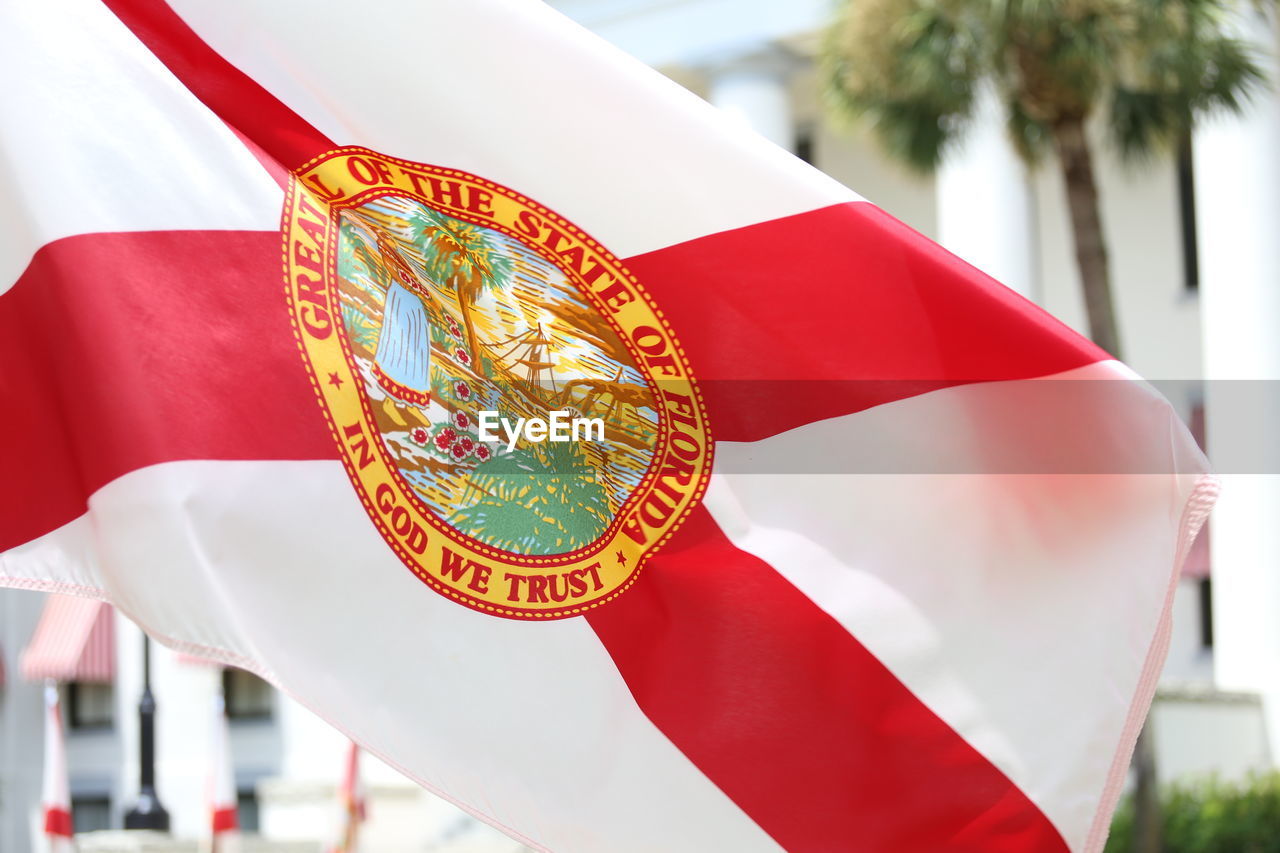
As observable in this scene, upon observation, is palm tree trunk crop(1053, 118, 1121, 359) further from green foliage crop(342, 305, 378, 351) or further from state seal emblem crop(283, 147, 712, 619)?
green foliage crop(342, 305, 378, 351)

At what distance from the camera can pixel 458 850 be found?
16.5 m

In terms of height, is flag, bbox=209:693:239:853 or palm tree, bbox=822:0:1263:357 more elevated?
palm tree, bbox=822:0:1263:357

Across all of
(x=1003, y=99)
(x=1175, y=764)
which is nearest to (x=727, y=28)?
(x=1003, y=99)

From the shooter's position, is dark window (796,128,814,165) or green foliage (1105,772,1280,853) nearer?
green foliage (1105,772,1280,853)

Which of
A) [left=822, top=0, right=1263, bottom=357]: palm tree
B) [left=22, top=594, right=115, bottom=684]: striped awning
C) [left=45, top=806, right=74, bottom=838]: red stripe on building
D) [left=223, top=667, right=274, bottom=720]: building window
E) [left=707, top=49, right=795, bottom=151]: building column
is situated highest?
[left=707, top=49, right=795, bottom=151]: building column

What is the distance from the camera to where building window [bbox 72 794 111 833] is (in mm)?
24312

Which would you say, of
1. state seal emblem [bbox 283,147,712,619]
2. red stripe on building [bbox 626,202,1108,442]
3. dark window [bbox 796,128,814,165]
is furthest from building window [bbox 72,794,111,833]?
red stripe on building [bbox 626,202,1108,442]

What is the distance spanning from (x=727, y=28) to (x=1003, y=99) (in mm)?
6132

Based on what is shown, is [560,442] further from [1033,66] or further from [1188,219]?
[1188,219]

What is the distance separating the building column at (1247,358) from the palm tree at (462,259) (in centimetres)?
1225

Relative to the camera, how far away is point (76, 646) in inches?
912

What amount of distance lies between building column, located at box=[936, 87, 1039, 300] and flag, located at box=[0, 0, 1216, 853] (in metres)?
13.0

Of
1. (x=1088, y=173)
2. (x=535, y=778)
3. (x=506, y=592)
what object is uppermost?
(x=1088, y=173)

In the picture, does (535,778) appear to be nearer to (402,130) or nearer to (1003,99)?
(402,130)
